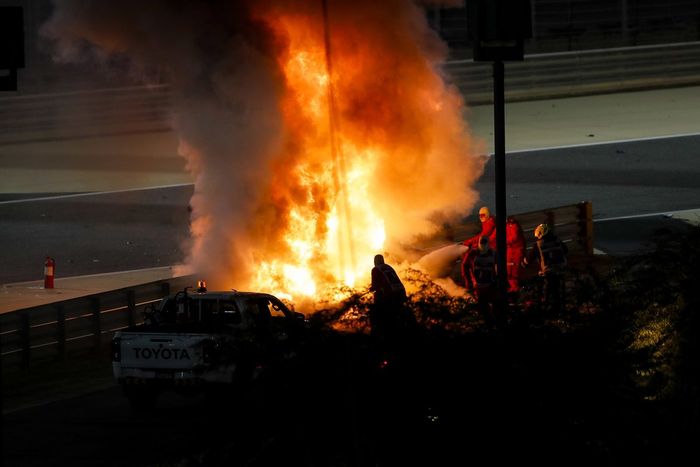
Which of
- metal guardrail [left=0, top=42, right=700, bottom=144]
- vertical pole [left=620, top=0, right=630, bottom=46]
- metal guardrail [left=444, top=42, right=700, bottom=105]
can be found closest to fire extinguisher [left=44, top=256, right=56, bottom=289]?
metal guardrail [left=0, top=42, right=700, bottom=144]

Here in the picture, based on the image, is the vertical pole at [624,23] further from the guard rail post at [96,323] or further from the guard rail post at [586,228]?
the guard rail post at [96,323]

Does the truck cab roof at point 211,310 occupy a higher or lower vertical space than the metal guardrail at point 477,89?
lower

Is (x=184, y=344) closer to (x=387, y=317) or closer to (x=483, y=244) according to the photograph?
(x=387, y=317)

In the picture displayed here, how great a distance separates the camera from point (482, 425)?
991 cm

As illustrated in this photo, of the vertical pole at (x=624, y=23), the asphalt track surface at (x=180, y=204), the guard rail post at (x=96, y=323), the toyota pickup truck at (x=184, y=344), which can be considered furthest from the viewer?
the vertical pole at (x=624, y=23)

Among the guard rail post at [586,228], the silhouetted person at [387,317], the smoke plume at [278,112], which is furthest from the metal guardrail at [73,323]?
the silhouetted person at [387,317]

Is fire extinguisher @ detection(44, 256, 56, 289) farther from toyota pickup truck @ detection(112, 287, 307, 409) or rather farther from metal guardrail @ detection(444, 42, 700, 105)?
metal guardrail @ detection(444, 42, 700, 105)

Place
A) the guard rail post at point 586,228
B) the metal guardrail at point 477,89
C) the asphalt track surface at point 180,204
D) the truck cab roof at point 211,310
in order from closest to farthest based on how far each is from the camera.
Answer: the truck cab roof at point 211,310, the guard rail post at point 586,228, the asphalt track surface at point 180,204, the metal guardrail at point 477,89

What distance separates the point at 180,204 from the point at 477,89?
35.5 ft

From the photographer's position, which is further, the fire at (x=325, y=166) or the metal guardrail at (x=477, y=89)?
the metal guardrail at (x=477, y=89)

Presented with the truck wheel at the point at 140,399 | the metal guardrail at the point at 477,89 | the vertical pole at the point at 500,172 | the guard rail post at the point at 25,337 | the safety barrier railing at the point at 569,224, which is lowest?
the truck wheel at the point at 140,399

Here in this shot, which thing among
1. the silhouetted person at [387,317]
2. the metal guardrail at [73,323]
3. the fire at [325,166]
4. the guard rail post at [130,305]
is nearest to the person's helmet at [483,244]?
the fire at [325,166]

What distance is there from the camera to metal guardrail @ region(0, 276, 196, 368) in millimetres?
17516

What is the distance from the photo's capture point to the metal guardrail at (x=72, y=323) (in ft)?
57.5
